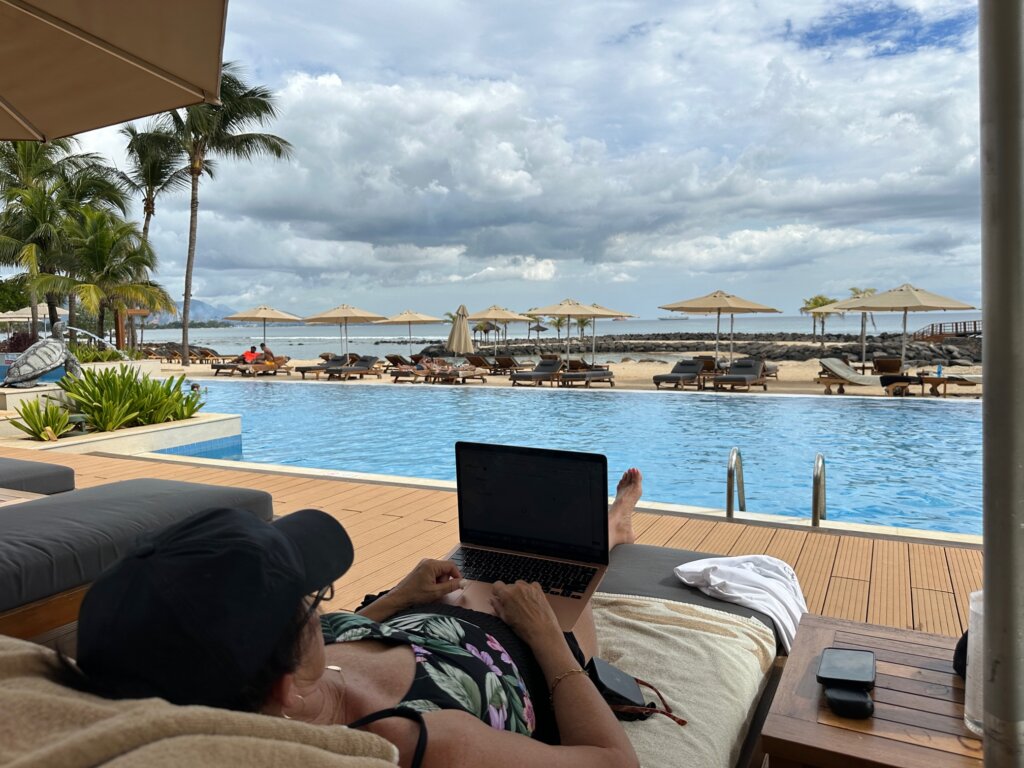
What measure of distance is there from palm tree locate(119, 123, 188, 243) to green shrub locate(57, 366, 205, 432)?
16898mm

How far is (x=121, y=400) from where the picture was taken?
302 inches

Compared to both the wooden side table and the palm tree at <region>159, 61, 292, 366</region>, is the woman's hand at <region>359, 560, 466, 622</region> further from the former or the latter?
the palm tree at <region>159, 61, 292, 366</region>

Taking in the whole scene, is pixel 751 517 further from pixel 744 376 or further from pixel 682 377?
pixel 682 377

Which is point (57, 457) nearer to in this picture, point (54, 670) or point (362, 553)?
point (362, 553)

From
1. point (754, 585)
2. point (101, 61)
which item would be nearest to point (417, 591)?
point (754, 585)

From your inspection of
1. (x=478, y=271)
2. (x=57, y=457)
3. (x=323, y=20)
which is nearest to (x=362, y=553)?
(x=57, y=457)

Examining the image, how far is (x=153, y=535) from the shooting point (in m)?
0.81

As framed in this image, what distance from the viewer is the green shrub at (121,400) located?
296 inches

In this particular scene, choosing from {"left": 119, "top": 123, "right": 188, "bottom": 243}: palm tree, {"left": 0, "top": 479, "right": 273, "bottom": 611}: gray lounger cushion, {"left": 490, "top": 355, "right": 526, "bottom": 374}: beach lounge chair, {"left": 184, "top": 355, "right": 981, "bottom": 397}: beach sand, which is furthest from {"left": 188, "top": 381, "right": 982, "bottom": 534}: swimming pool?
{"left": 119, "top": 123, "right": 188, "bottom": 243}: palm tree

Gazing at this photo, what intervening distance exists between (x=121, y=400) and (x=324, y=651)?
788cm

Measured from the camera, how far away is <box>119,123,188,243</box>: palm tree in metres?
22.4

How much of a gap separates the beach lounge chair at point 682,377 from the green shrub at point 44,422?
1093 cm

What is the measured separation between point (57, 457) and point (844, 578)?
20.9 ft

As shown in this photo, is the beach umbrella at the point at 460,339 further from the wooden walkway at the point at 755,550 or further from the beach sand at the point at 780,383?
the wooden walkway at the point at 755,550
